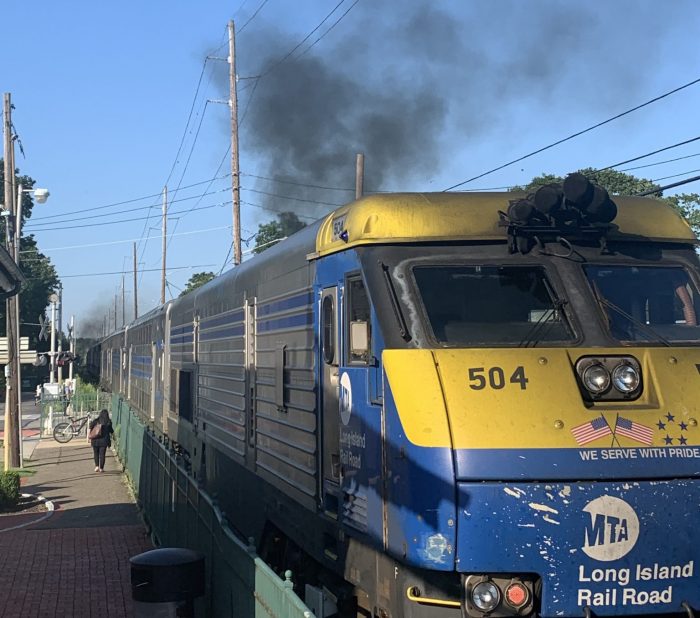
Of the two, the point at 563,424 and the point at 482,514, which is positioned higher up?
the point at 563,424

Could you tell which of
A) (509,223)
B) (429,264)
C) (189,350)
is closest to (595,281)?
(509,223)

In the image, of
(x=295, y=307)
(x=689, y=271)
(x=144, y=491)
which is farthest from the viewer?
(x=144, y=491)

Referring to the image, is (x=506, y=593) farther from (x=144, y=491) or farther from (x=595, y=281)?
(x=144, y=491)

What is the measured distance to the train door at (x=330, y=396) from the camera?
243 inches

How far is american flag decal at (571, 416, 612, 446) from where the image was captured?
15.8 ft

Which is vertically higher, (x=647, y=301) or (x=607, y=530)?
(x=647, y=301)

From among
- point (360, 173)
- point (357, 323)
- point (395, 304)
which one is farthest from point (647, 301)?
point (360, 173)

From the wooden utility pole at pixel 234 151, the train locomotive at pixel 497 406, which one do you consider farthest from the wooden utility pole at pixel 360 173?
the train locomotive at pixel 497 406

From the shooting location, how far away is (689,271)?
596 centimetres

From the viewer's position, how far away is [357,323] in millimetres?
5664

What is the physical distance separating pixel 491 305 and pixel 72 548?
28.5 ft

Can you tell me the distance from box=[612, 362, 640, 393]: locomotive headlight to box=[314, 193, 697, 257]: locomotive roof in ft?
3.54

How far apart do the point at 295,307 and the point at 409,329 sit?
2127 mm

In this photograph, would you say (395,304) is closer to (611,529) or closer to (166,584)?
(611,529)
